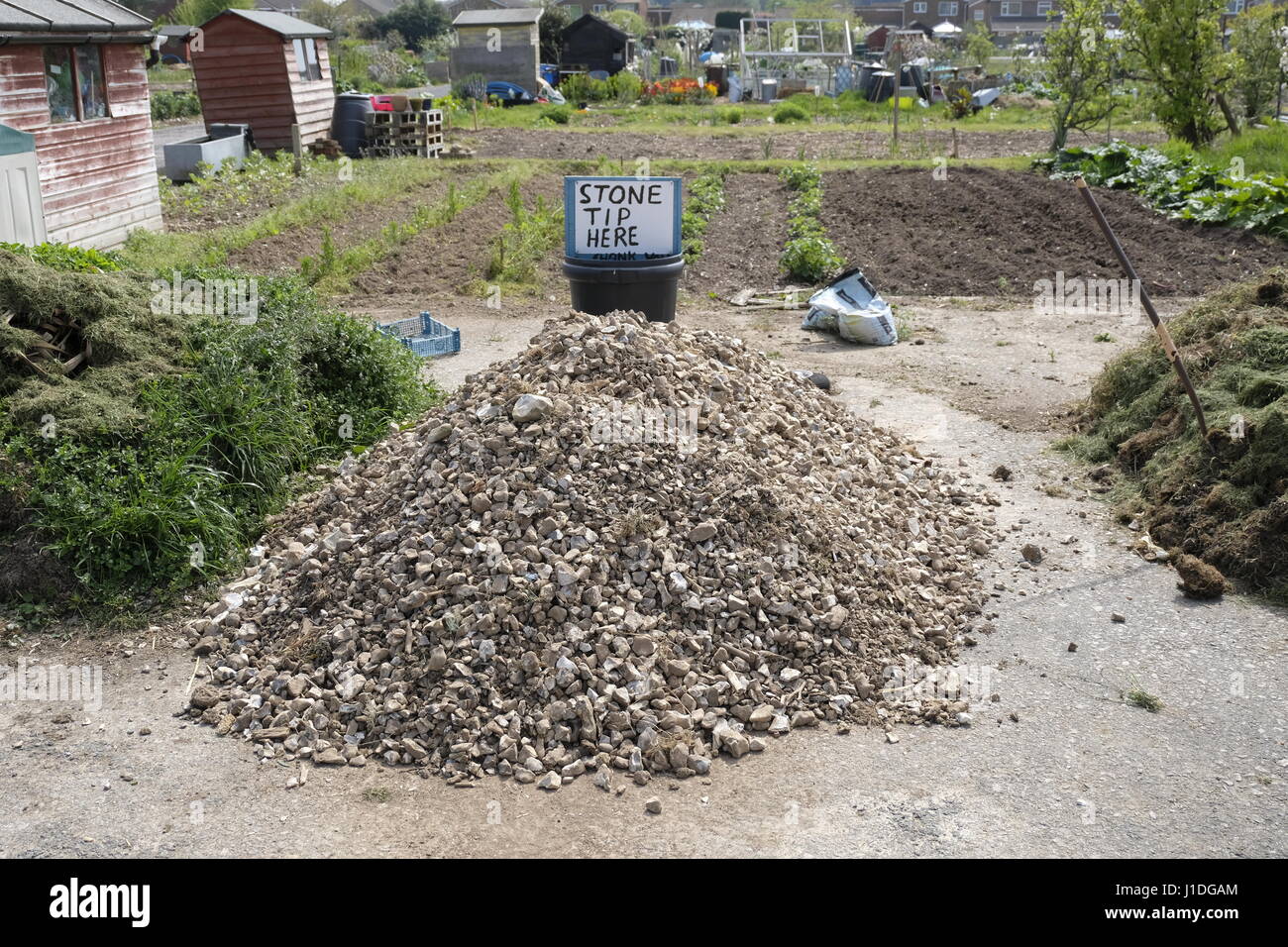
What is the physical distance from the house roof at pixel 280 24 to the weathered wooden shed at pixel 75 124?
6.99 metres

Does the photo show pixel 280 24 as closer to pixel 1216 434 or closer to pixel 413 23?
pixel 1216 434

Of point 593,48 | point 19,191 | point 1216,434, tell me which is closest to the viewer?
point 1216,434

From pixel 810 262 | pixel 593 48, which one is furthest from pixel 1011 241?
pixel 593 48

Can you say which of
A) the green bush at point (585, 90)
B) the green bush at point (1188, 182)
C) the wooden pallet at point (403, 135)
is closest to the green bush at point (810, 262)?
the green bush at point (1188, 182)

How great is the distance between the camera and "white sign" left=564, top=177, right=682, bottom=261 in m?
8.79

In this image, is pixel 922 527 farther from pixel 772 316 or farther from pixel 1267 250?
pixel 1267 250

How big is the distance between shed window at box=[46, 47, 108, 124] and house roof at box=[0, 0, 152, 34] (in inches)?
14.6

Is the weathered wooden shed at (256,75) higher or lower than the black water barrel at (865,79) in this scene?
lower

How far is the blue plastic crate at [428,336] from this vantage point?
1091 centimetres

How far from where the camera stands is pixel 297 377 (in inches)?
306

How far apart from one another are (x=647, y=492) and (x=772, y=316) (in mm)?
7235

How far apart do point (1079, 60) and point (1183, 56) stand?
192 centimetres

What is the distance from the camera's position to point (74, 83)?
1457 cm

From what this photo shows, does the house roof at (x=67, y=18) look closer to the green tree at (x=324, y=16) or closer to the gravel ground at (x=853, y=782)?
the gravel ground at (x=853, y=782)
